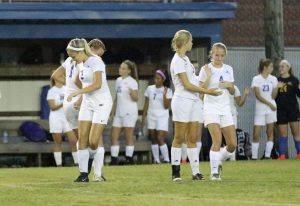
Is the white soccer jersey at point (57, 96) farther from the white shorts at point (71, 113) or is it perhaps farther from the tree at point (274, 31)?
the white shorts at point (71, 113)

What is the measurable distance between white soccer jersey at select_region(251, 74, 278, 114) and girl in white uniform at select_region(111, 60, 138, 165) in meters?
2.61

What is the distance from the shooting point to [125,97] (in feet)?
83.5

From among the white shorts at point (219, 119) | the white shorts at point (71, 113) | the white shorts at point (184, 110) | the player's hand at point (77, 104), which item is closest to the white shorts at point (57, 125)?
the white shorts at point (71, 113)

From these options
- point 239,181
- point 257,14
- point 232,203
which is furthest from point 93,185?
point 257,14

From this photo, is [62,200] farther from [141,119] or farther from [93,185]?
[141,119]

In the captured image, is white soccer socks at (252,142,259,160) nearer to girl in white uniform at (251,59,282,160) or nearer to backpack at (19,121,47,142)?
girl in white uniform at (251,59,282,160)

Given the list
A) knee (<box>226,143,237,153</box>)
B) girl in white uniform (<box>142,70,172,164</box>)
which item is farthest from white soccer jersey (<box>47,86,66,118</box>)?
knee (<box>226,143,237,153</box>)

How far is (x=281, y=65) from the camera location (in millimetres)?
25719

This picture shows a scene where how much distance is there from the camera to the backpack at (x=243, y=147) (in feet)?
87.9

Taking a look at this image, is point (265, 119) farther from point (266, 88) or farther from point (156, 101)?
point (156, 101)

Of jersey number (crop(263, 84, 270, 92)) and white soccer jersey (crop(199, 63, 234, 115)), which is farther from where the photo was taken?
jersey number (crop(263, 84, 270, 92))

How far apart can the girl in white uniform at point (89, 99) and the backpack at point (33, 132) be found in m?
9.89

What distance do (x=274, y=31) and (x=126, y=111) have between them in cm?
424

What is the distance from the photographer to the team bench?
2569 cm
